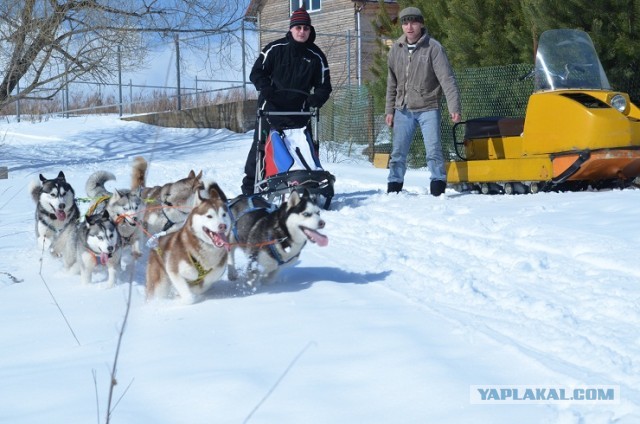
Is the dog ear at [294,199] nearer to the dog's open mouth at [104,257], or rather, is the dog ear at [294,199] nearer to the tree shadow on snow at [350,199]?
the dog's open mouth at [104,257]

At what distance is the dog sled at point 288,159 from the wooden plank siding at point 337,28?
1323cm

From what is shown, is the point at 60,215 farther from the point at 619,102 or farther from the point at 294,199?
the point at 619,102

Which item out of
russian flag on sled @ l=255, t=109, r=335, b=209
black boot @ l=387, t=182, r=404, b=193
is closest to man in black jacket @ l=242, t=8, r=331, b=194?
russian flag on sled @ l=255, t=109, r=335, b=209

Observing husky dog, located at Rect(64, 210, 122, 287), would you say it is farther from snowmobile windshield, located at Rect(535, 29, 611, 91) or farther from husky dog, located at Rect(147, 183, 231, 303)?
snowmobile windshield, located at Rect(535, 29, 611, 91)

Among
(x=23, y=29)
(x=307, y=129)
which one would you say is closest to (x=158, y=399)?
(x=307, y=129)

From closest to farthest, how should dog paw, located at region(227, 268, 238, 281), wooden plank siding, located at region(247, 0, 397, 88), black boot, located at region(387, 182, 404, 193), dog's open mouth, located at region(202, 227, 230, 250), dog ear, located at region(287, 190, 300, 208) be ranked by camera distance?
1. dog's open mouth, located at region(202, 227, 230, 250)
2. dog ear, located at region(287, 190, 300, 208)
3. dog paw, located at region(227, 268, 238, 281)
4. black boot, located at region(387, 182, 404, 193)
5. wooden plank siding, located at region(247, 0, 397, 88)

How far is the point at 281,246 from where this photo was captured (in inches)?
201

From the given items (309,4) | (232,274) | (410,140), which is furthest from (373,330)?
(309,4)

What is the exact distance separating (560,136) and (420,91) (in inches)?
59.1

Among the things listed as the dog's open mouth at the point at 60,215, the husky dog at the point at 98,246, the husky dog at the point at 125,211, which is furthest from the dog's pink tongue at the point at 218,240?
the dog's open mouth at the point at 60,215

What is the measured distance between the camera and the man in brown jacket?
826cm

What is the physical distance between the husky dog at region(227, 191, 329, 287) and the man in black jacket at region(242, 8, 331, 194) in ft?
9.73

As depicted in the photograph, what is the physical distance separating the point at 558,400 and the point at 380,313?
4.62 ft

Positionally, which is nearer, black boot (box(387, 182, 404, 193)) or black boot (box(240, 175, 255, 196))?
black boot (box(240, 175, 255, 196))
